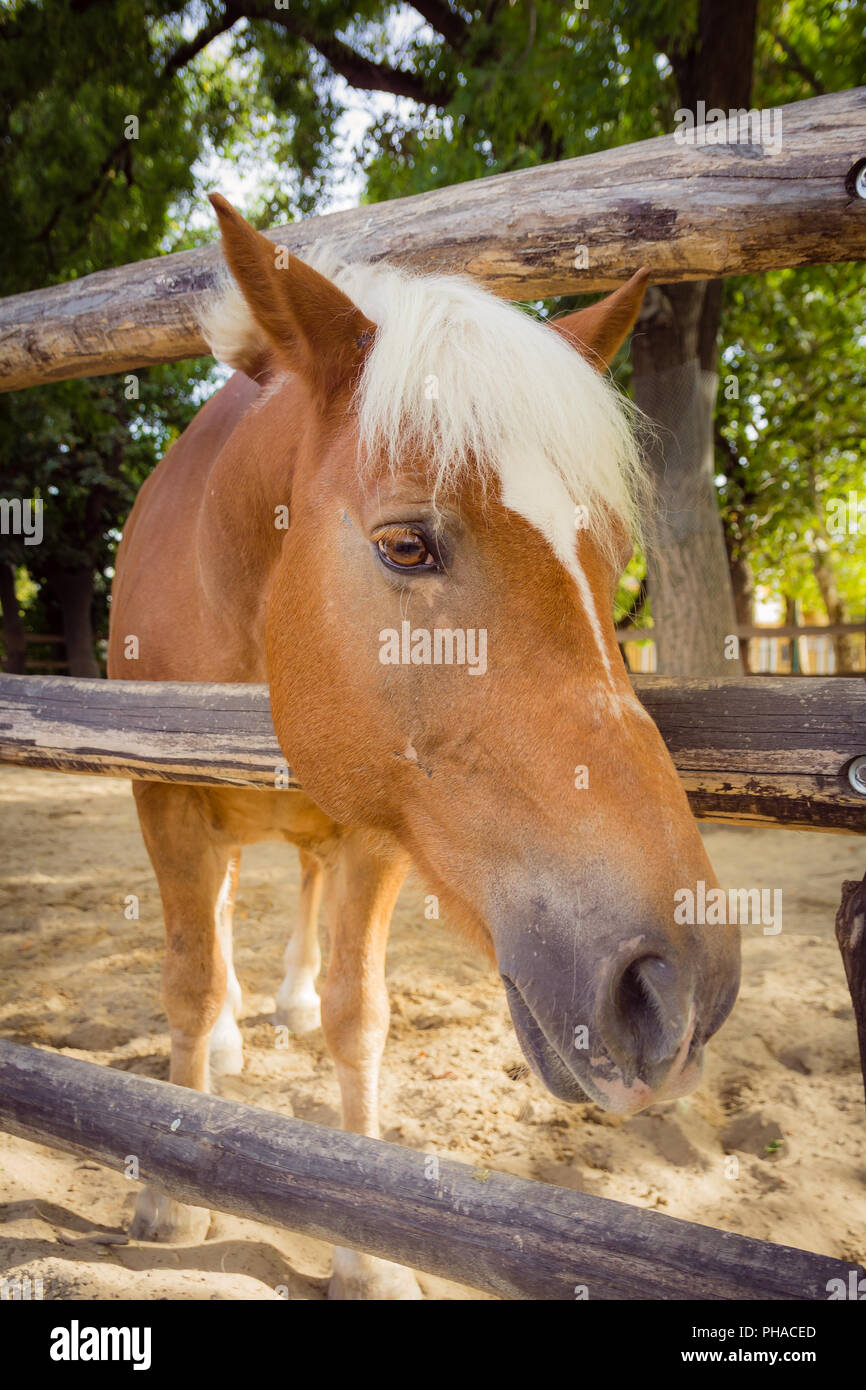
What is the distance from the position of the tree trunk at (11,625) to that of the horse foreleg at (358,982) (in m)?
15.4

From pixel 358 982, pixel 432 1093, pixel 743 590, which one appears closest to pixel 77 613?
pixel 743 590

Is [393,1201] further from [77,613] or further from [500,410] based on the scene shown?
[77,613]

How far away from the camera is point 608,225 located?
80.0 inches

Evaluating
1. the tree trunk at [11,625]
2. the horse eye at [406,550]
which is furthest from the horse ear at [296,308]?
the tree trunk at [11,625]

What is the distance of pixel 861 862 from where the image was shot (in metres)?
6.22

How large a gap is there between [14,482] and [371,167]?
8752 mm

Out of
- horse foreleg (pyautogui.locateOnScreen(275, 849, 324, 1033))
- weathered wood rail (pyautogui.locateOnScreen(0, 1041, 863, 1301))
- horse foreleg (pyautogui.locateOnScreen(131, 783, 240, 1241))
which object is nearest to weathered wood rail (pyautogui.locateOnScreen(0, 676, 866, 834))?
horse foreleg (pyautogui.locateOnScreen(131, 783, 240, 1241))

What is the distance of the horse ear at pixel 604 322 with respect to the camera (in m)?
1.90

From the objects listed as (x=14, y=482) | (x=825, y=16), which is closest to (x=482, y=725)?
(x=825, y=16)

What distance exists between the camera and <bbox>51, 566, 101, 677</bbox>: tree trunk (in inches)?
656

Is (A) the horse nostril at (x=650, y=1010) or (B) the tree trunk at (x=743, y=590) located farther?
(B) the tree trunk at (x=743, y=590)

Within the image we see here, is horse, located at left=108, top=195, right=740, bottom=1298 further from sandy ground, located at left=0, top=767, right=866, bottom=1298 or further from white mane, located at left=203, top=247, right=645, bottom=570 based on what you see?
sandy ground, located at left=0, top=767, right=866, bottom=1298

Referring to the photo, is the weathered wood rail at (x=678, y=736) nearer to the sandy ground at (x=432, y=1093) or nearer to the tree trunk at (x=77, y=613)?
the sandy ground at (x=432, y=1093)
